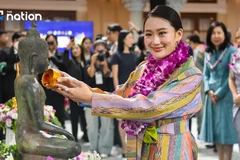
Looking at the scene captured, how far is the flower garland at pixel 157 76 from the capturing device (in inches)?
Result: 64.3

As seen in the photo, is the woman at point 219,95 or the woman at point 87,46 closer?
the woman at point 219,95

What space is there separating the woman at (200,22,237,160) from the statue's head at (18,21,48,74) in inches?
104

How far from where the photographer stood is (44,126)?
1.36 meters

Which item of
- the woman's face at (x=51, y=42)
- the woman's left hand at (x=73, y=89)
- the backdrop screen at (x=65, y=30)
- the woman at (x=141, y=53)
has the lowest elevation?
the woman's left hand at (x=73, y=89)

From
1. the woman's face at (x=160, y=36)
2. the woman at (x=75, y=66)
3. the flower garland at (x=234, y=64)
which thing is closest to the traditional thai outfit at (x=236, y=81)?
the flower garland at (x=234, y=64)

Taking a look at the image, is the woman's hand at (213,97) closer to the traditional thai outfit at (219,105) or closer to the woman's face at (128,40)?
the traditional thai outfit at (219,105)

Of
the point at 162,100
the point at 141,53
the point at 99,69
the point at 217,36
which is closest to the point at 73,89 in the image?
the point at 162,100

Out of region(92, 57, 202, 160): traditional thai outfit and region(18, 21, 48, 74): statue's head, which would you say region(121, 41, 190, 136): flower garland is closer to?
region(92, 57, 202, 160): traditional thai outfit

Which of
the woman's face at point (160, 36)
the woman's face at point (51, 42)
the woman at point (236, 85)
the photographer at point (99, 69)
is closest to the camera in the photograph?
the woman's face at point (160, 36)

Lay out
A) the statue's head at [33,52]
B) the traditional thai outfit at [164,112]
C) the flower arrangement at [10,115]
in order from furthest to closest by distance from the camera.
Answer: the flower arrangement at [10,115]
the traditional thai outfit at [164,112]
the statue's head at [33,52]

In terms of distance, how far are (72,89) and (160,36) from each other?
0.41 m

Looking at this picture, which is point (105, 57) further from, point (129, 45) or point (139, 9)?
point (139, 9)

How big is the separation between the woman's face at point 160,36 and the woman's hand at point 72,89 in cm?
33

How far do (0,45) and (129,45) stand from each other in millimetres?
1672
